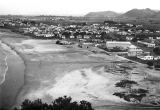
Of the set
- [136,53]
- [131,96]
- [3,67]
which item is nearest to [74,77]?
[131,96]

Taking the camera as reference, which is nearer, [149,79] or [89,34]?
[149,79]

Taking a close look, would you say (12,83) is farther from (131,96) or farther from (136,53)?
(136,53)

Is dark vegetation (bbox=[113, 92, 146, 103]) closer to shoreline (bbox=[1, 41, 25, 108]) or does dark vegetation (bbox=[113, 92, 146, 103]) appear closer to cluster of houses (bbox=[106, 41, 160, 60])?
shoreline (bbox=[1, 41, 25, 108])

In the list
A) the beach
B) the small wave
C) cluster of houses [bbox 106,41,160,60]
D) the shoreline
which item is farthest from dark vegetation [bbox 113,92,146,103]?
cluster of houses [bbox 106,41,160,60]

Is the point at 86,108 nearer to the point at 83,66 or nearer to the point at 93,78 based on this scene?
the point at 93,78

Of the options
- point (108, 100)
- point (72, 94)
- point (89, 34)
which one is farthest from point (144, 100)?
point (89, 34)

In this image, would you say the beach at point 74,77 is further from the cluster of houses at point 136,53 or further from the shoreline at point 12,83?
the cluster of houses at point 136,53

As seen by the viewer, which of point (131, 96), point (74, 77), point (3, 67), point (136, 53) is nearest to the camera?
point (131, 96)

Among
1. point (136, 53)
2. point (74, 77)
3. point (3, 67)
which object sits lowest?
point (74, 77)
